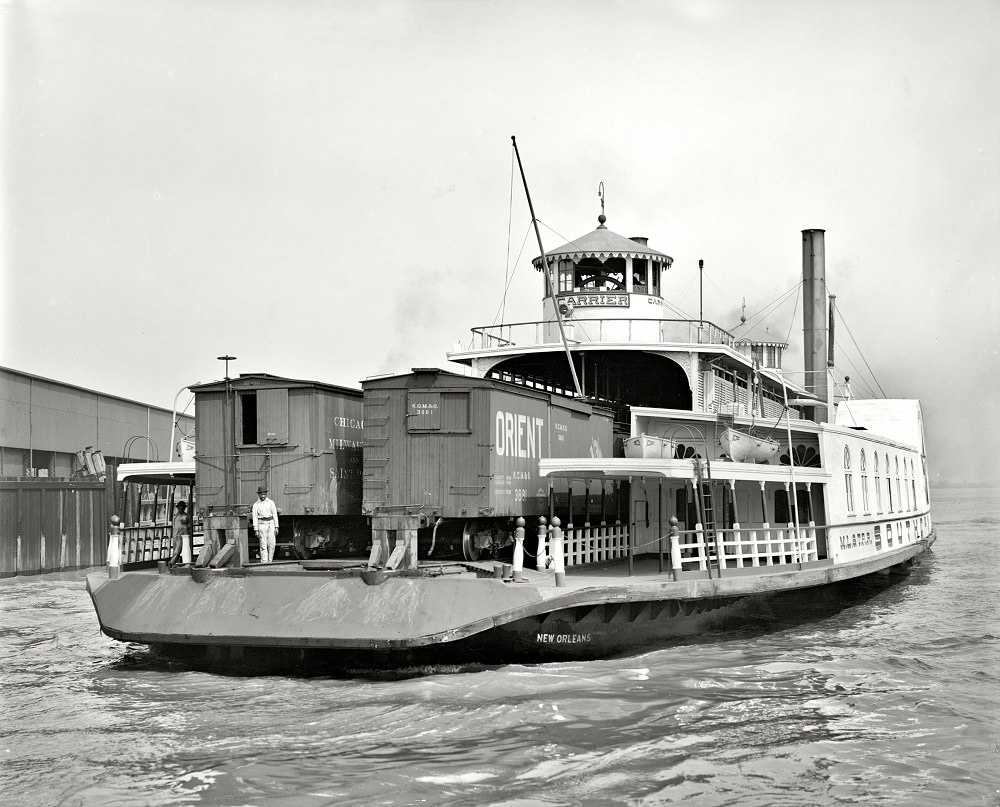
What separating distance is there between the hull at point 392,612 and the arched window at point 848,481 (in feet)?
23.5

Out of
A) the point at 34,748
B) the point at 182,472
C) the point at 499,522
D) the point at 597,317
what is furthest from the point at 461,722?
the point at 597,317

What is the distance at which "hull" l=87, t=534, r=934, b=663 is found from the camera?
503 inches

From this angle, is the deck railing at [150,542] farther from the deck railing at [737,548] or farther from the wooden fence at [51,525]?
the wooden fence at [51,525]

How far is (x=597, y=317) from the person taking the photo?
77.7 ft

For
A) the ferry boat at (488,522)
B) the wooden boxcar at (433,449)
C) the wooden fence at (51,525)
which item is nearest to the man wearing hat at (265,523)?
the ferry boat at (488,522)

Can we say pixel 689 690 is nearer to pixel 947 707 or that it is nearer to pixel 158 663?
pixel 947 707

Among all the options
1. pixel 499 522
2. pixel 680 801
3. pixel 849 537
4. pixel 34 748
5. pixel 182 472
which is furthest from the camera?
pixel 849 537

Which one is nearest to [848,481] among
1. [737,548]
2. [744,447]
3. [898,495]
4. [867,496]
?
[867,496]

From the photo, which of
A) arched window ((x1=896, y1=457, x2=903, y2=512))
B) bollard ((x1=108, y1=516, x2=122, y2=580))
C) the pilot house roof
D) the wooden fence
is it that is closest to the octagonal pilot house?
the pilot house roof

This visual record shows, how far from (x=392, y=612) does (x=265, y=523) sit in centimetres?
311

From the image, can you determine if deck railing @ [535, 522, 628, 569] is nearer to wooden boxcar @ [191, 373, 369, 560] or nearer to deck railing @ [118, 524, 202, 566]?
wooden boxcar @ [191, 373, 369, 560]

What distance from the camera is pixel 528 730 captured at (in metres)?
11.1

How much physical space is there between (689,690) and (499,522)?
409cm

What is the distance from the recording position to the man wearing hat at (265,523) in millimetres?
15102
